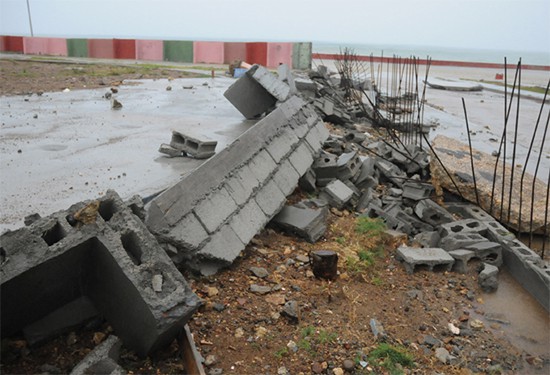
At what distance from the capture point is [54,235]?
9.04 feet

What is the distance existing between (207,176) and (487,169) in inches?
180

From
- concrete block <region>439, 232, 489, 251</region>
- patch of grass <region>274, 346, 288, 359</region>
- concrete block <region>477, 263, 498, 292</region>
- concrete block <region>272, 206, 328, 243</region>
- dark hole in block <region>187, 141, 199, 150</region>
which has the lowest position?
concrete block <region>477, 263, 498, 292</region>

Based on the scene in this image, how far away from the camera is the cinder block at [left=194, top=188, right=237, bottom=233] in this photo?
3.86m

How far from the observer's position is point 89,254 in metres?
2.78

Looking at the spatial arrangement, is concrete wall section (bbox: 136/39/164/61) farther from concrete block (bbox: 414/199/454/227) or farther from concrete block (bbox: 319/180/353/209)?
concrete block (bbox: 414/199/454/227)

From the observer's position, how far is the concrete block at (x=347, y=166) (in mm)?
6191

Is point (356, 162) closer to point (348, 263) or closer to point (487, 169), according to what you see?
point (487, 169)

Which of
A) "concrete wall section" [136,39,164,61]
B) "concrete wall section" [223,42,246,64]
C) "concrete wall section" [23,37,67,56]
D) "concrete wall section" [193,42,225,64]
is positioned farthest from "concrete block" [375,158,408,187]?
"concrete wall section" [23,37,67,56]

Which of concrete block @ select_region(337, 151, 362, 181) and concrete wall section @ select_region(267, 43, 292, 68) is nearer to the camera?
concrete block @ select_region(337, 151, 362, 181)

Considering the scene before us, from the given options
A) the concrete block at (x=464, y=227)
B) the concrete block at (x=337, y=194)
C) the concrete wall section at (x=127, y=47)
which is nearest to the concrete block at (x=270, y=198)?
the concrete block at (x=337, y=194)

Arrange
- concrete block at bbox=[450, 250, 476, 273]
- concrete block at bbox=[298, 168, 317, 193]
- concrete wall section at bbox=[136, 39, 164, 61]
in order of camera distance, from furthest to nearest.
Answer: concrete wall section at bbox=[136, 39, 164, 61], concrete block at bbox=[298, 168, 317, 193], concrete block at bbox=[450, 250, 476, 273]

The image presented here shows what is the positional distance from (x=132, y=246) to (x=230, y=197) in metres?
1.48

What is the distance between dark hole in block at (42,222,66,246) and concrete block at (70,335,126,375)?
700 mm

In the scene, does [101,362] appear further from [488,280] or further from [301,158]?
[301,158]
